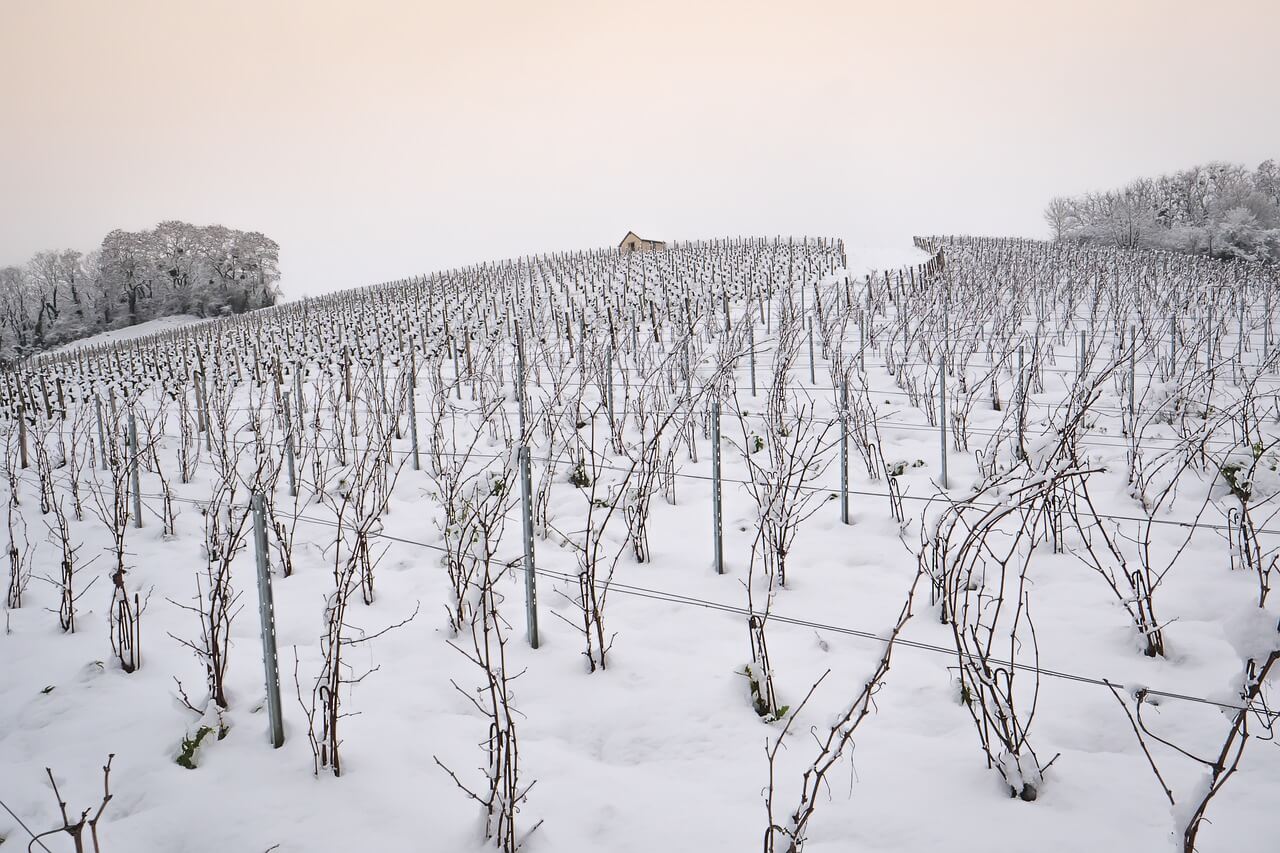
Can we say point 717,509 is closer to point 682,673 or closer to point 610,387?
point 682,673

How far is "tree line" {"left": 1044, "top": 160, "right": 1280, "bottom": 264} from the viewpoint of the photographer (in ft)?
87.8

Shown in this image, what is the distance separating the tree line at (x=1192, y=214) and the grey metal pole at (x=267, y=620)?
32.0 m

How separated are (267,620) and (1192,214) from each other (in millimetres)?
48575

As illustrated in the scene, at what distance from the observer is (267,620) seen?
247cm

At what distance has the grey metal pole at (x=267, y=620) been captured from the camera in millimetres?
2408

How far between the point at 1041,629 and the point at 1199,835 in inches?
50.9

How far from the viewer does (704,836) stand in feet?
6.81

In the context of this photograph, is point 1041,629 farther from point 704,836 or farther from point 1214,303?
point 1214,303

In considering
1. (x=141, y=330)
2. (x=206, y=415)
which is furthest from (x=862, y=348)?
(x=141, y=330)

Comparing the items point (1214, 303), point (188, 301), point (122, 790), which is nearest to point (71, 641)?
point (122, 790)

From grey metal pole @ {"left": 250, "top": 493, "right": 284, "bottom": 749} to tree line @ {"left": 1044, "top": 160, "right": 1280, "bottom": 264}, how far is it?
3197 centimetres

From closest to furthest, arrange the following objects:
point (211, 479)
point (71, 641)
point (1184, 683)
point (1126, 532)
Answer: point (1184, 683) → point (71, 641) → point (1126, 532) → point (211, 479)

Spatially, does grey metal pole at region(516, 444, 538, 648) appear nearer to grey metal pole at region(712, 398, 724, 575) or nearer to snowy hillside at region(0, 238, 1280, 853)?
snowy hillside at region(0, 238, 1280, 853)

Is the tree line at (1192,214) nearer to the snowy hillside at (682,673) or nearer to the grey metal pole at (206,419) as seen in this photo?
the snowy hillside at (682,673)
